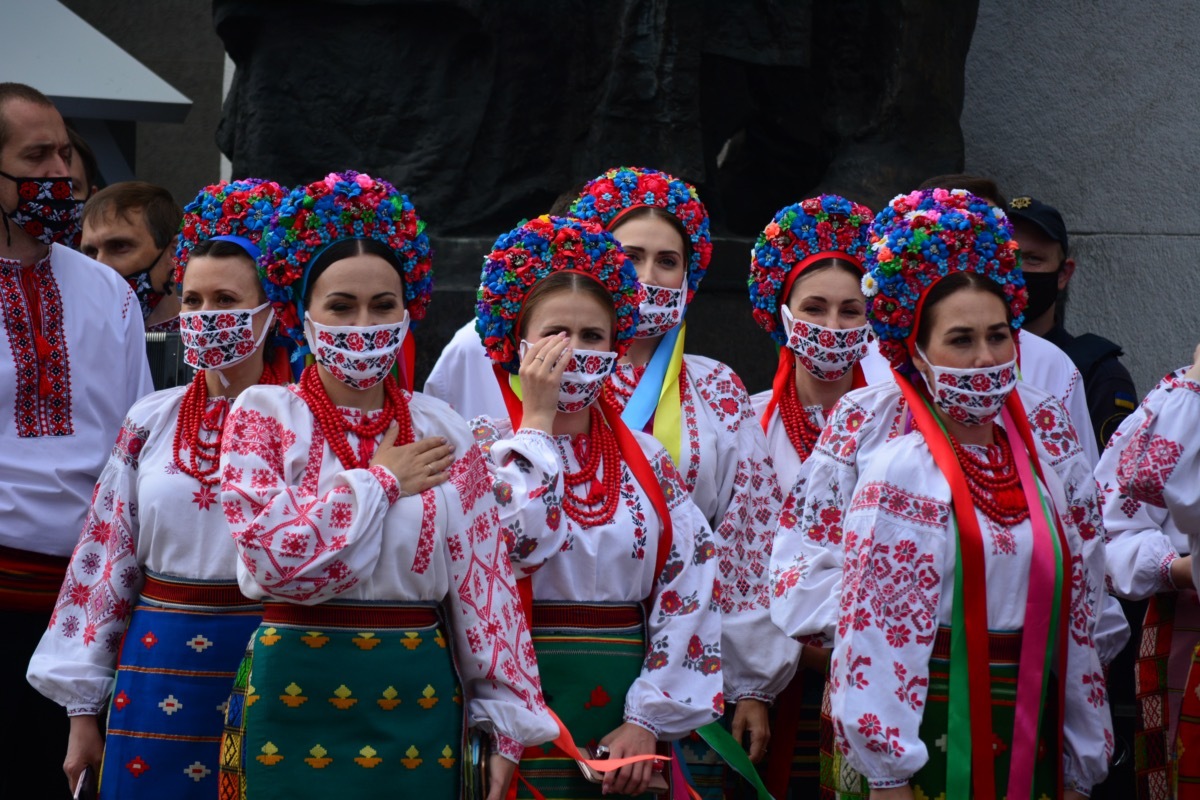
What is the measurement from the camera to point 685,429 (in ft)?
15.7

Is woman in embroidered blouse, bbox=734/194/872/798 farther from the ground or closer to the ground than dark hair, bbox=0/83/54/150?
closer to the ground

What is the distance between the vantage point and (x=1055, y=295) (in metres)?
5.92

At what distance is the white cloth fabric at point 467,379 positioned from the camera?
17.0 feet

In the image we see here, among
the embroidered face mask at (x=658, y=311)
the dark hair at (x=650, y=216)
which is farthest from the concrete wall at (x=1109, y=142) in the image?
the embroidered face mask at (x=658, y=311)

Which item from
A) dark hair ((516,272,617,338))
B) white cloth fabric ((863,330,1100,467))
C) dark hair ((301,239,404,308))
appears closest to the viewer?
dark hair ((301,239,404,308))

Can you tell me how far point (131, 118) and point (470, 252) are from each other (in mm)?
4758

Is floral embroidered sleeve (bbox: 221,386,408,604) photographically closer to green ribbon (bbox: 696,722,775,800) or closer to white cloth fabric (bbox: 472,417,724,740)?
white cloth fabric (bbox: 472,417,724,740)

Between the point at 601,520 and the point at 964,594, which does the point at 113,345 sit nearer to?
the point at 601,520

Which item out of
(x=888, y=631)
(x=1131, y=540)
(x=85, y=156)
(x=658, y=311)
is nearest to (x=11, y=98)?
(x=85, y=156)

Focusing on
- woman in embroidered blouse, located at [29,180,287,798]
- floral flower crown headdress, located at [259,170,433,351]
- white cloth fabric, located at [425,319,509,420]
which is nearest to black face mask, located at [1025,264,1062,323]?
white cloth fabric, located at [425,319,509,420]

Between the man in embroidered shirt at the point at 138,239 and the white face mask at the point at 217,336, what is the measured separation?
155 centimetres

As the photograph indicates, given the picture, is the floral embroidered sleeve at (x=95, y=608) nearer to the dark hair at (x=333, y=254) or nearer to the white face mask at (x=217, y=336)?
the white face mask at (x=217, y=336)

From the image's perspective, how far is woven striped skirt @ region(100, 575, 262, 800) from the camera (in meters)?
3.96

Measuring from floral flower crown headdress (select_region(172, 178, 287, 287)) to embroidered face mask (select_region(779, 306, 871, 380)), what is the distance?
5.06 feet
